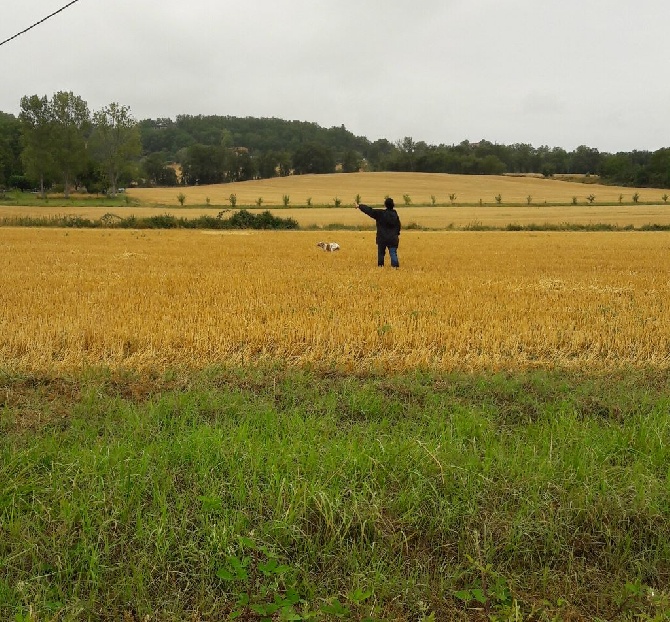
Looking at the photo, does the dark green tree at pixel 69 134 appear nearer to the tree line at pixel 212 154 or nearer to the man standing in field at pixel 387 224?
the tree line at pixel 212 154

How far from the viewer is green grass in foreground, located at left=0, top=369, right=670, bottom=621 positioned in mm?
2934

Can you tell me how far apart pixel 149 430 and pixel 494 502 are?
9.15 ft

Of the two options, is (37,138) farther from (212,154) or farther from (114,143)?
(212,154)

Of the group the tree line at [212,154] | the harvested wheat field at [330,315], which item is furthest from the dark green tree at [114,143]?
the harvested wheat field at [330,315]

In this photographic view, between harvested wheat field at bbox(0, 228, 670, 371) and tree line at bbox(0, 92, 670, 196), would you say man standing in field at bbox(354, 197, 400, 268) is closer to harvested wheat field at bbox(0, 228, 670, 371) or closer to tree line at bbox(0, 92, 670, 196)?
harvested wheat field at bbox(0, 228, 670, 371)

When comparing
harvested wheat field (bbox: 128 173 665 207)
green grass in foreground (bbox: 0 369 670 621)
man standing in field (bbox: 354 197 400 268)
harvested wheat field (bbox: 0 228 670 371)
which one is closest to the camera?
green grass in foreground (bbox: 0 369 670 621)

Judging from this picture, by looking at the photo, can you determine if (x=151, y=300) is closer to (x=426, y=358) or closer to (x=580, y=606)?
(x=426, y=358)

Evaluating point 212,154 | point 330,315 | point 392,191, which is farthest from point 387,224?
point 212,154

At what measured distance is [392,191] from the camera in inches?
3159

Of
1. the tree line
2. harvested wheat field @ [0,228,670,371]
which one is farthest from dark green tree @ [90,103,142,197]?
harvested wheat field @ [0,228,670,371]

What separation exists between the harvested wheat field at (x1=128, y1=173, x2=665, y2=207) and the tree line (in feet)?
23.7

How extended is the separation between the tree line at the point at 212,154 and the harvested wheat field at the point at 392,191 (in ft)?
23.7

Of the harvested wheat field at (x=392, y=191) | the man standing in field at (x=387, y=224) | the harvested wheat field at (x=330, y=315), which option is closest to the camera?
the harvested wheat field at (x=330, y=315)

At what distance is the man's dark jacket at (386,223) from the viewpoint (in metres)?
14.2
